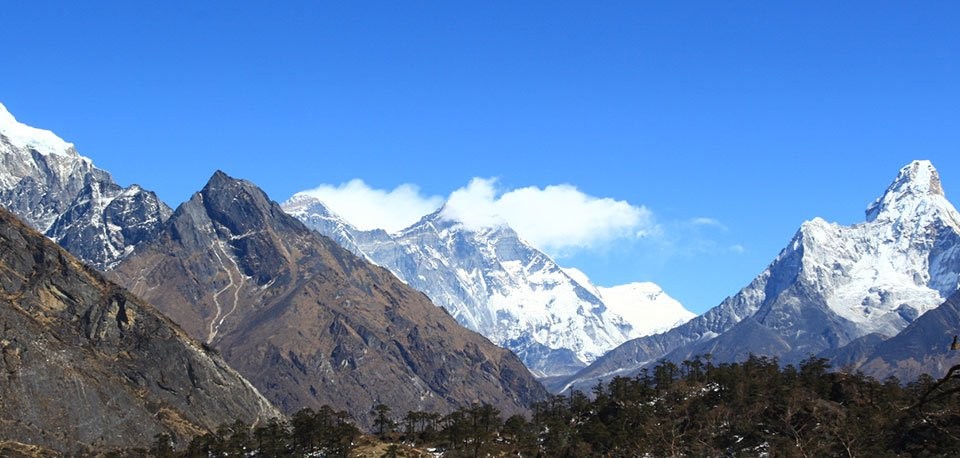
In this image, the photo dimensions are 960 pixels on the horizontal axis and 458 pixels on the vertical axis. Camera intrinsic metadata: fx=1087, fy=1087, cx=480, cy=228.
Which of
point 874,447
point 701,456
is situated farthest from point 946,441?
point 701,456

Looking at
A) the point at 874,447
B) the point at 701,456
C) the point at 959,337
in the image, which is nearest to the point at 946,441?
the point at 874,447

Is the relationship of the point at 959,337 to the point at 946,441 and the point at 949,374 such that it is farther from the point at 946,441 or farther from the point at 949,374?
the point at 946,441

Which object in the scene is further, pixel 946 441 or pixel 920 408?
pixel 946 441

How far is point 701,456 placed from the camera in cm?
19650

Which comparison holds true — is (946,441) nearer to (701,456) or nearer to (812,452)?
(812,452)

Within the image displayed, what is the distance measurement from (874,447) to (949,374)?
170501mm

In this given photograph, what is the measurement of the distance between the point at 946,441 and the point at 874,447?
39.0 ft

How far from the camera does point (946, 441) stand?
185875mm

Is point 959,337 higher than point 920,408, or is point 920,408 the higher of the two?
point 959,337

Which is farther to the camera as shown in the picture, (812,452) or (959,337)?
(812,452)

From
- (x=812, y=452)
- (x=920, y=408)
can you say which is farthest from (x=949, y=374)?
(x=812, y=452)

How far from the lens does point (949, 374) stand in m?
33.6

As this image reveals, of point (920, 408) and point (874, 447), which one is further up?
point (874, 447)

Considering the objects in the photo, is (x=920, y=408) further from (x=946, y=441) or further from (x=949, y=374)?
(x=946, y=441)
